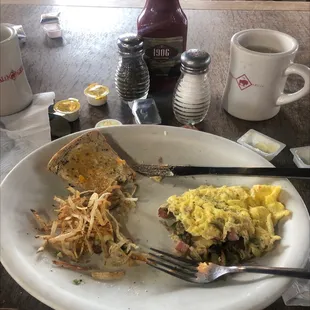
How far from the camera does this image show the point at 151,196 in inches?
34.4

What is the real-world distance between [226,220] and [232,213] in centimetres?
2

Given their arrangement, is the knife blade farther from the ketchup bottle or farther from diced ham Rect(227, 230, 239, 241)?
the ketchup bottle

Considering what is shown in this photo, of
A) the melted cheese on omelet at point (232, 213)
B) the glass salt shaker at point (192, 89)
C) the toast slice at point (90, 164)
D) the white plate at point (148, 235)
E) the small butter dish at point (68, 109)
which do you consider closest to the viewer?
the white plate at point (148, 235)

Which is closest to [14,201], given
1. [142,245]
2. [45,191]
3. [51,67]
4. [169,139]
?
[45,191]

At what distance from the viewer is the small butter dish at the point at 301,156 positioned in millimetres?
930

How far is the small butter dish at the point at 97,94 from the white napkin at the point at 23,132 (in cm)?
11

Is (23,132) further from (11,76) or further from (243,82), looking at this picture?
(243,82)

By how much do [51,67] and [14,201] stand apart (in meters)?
0.65

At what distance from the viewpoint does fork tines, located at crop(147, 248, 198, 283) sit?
684mm

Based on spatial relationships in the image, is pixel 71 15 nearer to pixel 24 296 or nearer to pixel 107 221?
pixel 107 221

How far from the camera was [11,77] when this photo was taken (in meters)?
1.03

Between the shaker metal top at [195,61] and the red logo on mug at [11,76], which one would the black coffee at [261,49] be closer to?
the shaker metal top at [195,61]

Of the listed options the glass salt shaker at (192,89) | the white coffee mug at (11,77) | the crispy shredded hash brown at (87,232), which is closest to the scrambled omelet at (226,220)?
the crispy shredded hash brown at (87,232)

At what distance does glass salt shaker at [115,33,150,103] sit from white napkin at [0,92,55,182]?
21 centimetres
